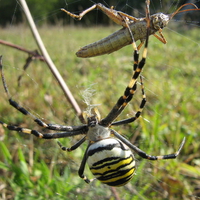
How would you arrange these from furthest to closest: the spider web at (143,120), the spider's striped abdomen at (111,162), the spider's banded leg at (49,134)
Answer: the spider web at (143,120) → the spider's banded leg at (49,134) → the spider's striped abdomen at (111,162)

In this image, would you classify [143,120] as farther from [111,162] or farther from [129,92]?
[111,162]

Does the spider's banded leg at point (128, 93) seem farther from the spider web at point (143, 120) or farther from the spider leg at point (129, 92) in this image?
the spider web at point (143, 120)

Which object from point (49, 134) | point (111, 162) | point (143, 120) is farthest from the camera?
point (143, 120)

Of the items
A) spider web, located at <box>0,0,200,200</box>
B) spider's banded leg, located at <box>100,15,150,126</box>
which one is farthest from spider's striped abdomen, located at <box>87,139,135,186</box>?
spider web, located at <box>0,0,200,200</box>

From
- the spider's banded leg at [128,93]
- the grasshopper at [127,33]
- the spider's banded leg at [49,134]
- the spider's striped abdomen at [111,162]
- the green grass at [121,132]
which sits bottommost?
the green grass at [121,132]

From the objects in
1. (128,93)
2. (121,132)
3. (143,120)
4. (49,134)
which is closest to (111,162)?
(128,93)

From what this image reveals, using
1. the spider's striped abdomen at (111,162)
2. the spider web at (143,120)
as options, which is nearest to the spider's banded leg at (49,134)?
the spider web at (143,120)

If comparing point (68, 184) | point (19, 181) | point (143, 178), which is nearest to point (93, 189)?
point (68, 184)

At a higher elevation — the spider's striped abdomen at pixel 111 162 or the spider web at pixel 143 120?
the spider's striped abdomen at pixel 111 162

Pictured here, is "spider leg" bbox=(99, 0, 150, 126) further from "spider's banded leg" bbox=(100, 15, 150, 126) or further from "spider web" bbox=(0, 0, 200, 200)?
"spider web" bbox=(0, 0, 200, 200)
